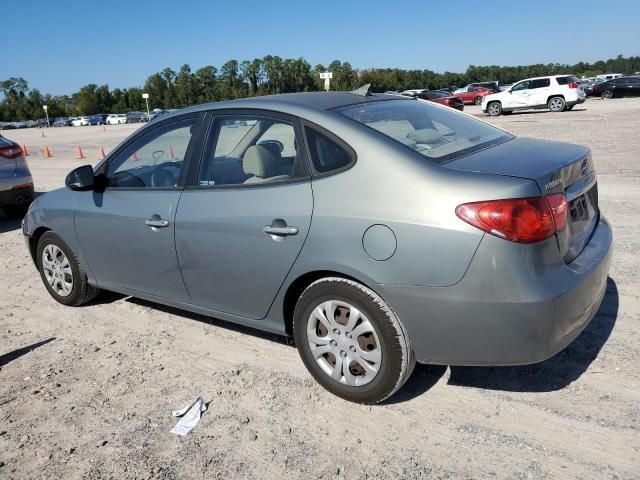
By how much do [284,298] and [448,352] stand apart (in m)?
1.01

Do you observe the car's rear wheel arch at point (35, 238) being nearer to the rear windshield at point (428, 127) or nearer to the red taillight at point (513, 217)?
the rear windshield at point (428, 127)

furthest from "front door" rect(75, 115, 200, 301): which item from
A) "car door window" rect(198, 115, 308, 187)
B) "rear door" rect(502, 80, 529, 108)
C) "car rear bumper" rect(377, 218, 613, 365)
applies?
"rear door" rect(502, 80, 529, 108)

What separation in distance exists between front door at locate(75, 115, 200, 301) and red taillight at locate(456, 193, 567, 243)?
6.71 feet

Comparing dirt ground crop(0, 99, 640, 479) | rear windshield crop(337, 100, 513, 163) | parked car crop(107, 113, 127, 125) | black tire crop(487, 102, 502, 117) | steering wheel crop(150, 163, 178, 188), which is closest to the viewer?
dirt ground crop(0, 99, 640, 479)

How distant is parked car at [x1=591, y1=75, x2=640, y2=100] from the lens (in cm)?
3566

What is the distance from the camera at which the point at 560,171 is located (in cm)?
282

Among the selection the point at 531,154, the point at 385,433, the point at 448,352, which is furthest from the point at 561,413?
the point at 531,154

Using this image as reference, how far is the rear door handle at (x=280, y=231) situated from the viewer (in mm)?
3064

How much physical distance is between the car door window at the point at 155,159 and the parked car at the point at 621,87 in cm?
3902

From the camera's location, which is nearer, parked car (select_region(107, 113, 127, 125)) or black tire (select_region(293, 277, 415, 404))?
black tire (select_region(293, 277, 415, 404))

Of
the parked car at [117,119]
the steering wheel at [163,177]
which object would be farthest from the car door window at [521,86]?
the parked car at [117,119]

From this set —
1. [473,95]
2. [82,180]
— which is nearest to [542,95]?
[473,95]

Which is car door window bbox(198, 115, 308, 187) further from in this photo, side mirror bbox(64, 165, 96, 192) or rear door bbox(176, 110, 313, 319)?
side mirror bbox(64, 165, 96, 192)

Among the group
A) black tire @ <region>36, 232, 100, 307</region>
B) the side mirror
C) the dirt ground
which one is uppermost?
the side mirror
